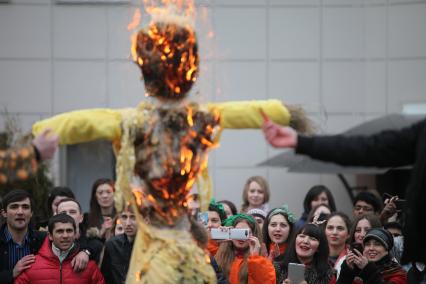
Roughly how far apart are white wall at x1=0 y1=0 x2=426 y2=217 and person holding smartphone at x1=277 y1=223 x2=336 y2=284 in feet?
24.0

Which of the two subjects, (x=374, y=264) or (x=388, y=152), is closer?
(x=388, y=152)

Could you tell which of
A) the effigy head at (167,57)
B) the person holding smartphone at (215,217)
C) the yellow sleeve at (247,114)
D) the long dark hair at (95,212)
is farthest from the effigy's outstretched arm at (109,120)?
the long dark hair at (95,212)

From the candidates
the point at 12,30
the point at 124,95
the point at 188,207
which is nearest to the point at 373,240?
the point at 188,207

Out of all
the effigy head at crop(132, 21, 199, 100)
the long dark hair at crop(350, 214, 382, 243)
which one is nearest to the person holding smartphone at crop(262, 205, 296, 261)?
the long dark hair at crop(350, 214, 382, 243)

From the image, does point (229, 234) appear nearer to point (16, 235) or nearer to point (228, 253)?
point (228, 253)

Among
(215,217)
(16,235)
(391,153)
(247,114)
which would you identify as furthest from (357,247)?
(391,153)

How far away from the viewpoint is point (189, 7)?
7.41 m

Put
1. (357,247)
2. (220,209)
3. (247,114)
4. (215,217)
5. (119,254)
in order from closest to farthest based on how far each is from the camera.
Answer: (247,114)
(357,247)
(119,254)
(215,217)
(220,209)

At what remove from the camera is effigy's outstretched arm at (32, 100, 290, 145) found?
7.14m

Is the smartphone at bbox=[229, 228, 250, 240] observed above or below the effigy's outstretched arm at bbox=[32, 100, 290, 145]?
below

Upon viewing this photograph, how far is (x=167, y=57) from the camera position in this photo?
7.19 metres

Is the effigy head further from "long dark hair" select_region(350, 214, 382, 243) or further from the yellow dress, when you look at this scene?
"long dark hair" select_region(350, 214, 382, 243)

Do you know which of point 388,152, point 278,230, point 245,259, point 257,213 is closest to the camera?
point 388,152

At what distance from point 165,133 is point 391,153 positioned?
1708 millimetres
